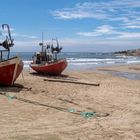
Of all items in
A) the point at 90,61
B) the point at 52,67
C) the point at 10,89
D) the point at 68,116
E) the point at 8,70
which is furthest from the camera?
Answer: the point at 90,61

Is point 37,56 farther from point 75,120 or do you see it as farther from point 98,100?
point 75,120

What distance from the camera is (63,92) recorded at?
1566 centimetres

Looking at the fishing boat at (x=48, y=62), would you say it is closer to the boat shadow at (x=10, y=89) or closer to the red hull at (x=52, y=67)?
the red hull at (x=52, y=67)

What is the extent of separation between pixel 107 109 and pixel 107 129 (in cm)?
298

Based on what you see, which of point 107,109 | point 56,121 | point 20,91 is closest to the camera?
point 56,121

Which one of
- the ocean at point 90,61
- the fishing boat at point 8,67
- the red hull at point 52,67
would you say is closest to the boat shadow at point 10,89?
the fishing boat at point 8,67

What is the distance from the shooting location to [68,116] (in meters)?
10.1

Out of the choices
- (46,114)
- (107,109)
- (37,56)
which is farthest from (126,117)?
(37,56)

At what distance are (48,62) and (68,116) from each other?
16916 millimetres

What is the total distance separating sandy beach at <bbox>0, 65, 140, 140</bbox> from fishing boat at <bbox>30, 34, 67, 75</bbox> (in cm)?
1060

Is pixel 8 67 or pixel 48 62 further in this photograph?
pixel 48 62

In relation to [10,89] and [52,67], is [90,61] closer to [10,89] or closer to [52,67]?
[52,67]

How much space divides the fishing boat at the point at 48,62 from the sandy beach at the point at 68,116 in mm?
10602

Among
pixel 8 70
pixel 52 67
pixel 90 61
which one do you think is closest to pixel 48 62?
pixel 52 67
